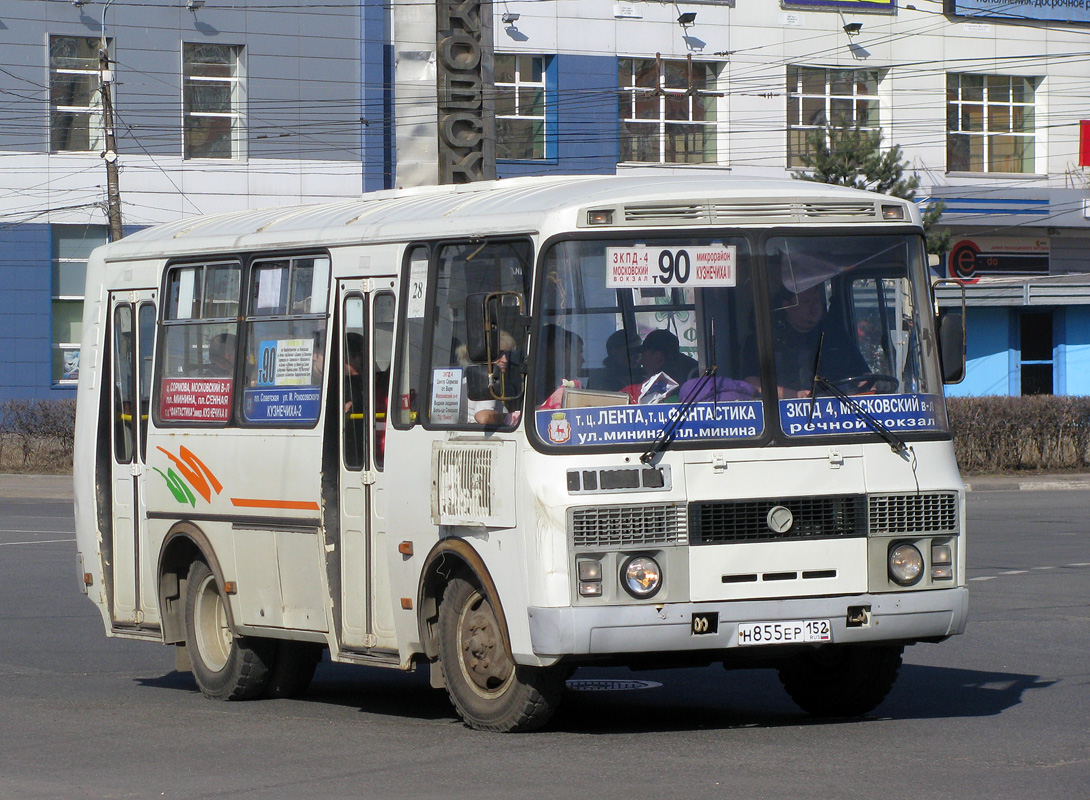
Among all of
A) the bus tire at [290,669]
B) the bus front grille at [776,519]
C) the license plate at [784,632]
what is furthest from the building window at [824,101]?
the license plate at [784,632]

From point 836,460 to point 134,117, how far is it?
3439cm

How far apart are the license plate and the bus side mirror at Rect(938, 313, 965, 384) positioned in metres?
1.47

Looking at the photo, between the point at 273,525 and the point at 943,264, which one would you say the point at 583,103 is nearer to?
the point at 943,264

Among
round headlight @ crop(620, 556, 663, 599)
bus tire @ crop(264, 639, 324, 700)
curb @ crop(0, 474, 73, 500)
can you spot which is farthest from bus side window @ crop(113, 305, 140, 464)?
curb @ crop(0, 474, 73, 500)

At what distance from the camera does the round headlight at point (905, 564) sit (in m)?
8.20

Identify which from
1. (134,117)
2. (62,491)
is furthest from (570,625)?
(134,117)

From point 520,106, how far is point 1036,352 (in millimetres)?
14100

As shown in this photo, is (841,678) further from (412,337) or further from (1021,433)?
(1021,433)

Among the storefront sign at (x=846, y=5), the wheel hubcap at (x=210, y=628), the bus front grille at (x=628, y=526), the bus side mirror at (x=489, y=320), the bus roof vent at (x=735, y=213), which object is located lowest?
the wheel hubcap at (x=210, y=628)

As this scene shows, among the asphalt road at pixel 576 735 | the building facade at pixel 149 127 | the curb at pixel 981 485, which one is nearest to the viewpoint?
the asphalt road at pixel 576 735

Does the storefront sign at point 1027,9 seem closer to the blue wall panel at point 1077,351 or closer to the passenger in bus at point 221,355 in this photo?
the blue wall panel at point 1077,351

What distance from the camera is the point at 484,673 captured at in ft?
27.6

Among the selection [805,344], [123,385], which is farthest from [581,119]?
[805,344]

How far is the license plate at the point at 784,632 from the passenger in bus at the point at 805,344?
1048mm
